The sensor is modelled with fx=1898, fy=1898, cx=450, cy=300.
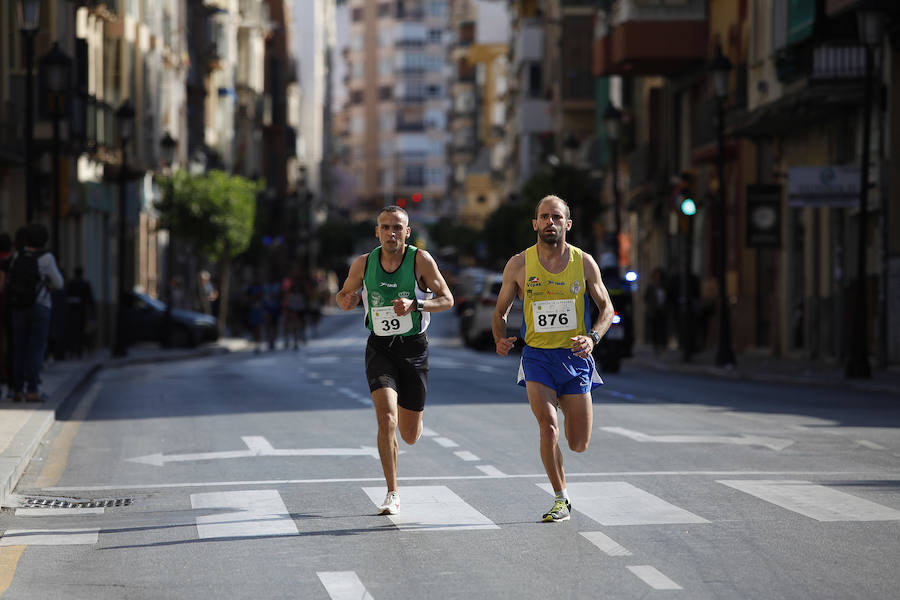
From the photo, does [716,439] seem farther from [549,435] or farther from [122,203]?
[122,203]

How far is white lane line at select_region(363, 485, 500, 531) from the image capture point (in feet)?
32.8

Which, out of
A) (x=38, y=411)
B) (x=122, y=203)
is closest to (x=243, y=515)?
(x=38, y=411)

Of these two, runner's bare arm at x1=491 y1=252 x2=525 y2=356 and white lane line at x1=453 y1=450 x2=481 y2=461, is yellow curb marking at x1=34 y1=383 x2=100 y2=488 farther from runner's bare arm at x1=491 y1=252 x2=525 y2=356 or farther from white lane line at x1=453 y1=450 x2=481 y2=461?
runner's bare arm at x1=491 y1=252 x2=525 y2=356

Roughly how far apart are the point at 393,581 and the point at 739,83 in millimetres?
32788

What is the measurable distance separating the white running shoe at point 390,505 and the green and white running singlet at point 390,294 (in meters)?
0.90

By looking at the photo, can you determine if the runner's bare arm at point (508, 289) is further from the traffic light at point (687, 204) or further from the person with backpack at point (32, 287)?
the traffic light at point (687, 204)

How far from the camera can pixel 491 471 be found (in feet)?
42.2

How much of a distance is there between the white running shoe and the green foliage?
44164 millimetres

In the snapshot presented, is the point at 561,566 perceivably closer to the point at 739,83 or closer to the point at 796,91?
the point at 796,91

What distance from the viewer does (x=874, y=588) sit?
7840 millimetres

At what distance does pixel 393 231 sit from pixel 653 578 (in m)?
3.00

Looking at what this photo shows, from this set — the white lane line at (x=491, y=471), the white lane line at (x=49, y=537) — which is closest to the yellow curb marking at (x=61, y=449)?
the white lane line at (x=49, y=537)

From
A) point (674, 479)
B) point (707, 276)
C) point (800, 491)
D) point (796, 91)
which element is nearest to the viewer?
point (800, 491)

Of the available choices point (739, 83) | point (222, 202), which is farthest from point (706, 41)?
point (222, 202)
